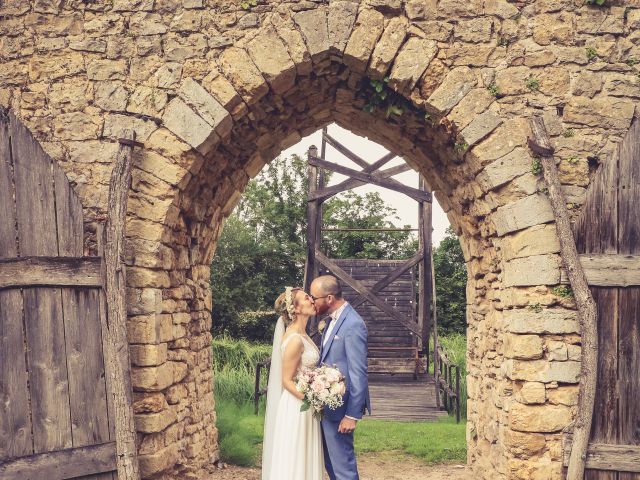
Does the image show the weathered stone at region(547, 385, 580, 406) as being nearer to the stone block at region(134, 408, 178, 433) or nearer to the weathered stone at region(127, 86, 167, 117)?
the stone block at region(134, 408, 178, 433)

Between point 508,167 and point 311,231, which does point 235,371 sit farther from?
point 508,167

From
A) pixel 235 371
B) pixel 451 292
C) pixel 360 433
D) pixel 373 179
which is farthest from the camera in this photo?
pixel 451 292

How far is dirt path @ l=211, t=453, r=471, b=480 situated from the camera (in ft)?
19.6

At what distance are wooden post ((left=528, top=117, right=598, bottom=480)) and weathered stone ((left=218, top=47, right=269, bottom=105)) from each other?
2.22 meters

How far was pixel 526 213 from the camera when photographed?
4453mm

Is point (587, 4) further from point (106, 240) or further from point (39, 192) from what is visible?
point (39, 192)

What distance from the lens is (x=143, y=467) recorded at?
4.47m

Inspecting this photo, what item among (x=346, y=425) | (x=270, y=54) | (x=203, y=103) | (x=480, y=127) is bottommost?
(x=346, y=425)

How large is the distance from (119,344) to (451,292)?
47.9ft

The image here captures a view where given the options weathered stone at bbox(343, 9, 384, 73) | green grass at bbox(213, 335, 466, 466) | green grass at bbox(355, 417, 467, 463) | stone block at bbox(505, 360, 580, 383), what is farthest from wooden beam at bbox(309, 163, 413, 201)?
stone block at bbox(505, 360, 580, 383)

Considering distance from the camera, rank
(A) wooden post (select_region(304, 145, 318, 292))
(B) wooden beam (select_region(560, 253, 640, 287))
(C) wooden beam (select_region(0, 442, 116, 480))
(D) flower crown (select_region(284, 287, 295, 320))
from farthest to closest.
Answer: (A) wooden post (select_region(304, 145, 318, 292)), (D) flower crown (select_region(284, 287, 295, 320)), (B) wooden beam (select_region(560, 253, 640, 287)), (C) wooden beam (select_region(0, 442, 116, 480))

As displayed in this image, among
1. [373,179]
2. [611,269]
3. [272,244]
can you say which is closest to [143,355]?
[611,269]

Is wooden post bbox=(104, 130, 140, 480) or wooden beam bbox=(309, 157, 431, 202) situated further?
wooden beam bbox=(309, 157, 431, 202)

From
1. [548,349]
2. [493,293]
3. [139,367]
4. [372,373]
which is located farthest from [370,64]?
[372,373]
